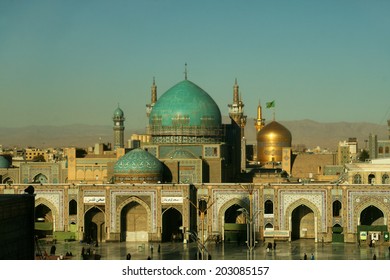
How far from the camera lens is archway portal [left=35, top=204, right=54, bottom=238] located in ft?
138

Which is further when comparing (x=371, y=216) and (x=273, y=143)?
(x=273, y=143)

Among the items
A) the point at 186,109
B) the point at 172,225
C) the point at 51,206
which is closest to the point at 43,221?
the point at 51,206

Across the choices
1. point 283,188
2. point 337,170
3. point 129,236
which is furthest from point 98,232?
point 337,170

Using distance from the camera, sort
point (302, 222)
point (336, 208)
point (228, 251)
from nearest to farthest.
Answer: point (228, 251)
point (336, 208)
point (302, 222)

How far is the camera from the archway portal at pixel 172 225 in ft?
135

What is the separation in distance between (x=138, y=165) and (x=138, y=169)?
0.18 m

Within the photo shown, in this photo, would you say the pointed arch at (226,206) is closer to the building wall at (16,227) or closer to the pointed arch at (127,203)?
the pointed arch at (127,203)

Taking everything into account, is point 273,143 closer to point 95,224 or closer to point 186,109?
point 186,109

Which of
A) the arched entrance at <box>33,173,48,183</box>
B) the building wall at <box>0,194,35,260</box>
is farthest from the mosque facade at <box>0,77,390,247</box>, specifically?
the building wall at <box>0,194,35,260</box>

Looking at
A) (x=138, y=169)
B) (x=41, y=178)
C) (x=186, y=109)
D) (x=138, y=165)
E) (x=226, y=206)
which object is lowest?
(x=226, y=206)

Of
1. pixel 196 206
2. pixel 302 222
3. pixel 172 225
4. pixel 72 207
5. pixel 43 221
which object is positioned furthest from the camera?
pixel 43 221

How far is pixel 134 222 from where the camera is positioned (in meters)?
41.5

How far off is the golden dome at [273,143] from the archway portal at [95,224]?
35969 mm
